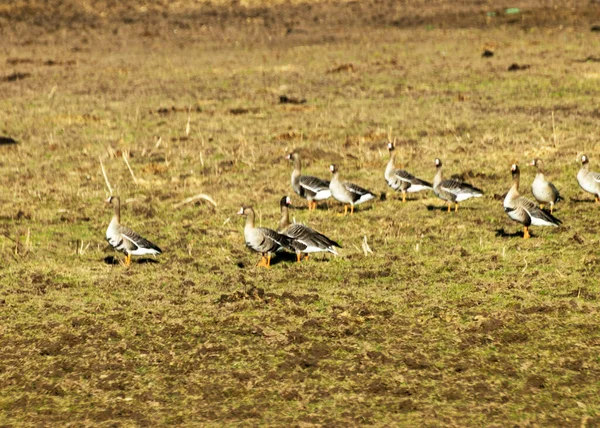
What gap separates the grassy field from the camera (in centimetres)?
1002

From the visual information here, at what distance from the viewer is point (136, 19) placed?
197ft

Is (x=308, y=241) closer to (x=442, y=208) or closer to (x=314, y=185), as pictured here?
(x=314, y=185)

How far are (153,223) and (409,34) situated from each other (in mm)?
35660

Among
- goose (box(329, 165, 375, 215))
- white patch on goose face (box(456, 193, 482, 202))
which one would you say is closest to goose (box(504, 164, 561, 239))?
white patch on goose face (box(456, 193, 482, 202))

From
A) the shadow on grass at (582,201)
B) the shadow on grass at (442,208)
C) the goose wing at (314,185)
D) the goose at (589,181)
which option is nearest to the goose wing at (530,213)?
the goose at (589,181)

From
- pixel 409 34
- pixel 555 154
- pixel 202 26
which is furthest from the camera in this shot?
pixel 202 26

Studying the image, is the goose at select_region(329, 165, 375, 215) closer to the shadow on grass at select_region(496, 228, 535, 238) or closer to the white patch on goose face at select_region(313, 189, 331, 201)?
the white patch on goose face at select_region(313, 189, 331, 201)

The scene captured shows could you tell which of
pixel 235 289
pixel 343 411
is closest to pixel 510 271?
pixel 235 289

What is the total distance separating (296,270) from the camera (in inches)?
570

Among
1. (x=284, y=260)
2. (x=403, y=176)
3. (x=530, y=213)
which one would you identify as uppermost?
(x=530, y=213)

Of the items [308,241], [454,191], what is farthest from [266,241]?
[454,191]

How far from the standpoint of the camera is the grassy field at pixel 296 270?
10.0 metres

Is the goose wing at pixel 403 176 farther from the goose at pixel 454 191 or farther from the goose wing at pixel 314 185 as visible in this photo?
the goose wing at pixel 314 185

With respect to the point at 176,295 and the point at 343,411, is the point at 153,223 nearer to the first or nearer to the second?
the point at 176,295
